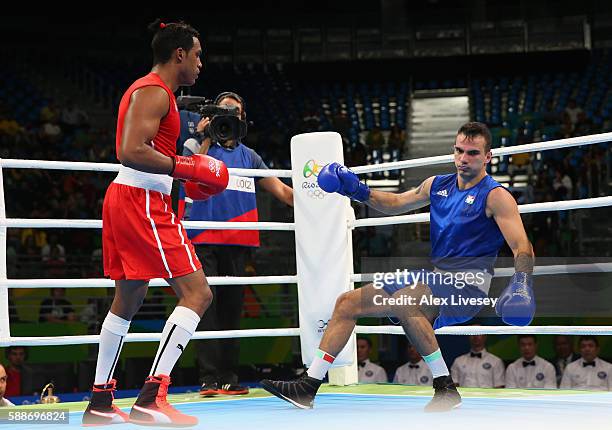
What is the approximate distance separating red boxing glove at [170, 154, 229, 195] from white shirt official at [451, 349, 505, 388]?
497cm

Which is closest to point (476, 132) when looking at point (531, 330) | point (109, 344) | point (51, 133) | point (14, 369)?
point (531, 330)

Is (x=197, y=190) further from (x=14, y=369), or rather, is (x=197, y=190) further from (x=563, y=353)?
(x=563, y=353)

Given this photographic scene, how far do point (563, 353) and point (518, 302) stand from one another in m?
5.01

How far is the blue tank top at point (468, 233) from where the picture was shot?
3270 mm

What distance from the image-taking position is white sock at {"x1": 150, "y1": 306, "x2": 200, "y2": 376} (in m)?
2.85

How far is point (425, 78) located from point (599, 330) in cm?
1364

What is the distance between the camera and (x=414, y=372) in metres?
7.59

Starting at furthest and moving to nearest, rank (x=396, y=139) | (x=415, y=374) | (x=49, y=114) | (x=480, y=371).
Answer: (x=396, y=139) < (x=49, y=114) < (x=415, y=374) < (x=480, y=371)

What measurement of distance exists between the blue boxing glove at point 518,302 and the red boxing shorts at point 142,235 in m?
1.07

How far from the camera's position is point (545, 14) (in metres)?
16.6

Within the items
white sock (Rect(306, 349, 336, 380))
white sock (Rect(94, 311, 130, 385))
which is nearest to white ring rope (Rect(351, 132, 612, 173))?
white sock (Rect(306, 349, 336, 380))

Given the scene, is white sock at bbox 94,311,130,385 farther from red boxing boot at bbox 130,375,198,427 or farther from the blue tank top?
the blue tank top

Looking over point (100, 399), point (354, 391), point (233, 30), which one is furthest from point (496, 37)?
point (100, 399)

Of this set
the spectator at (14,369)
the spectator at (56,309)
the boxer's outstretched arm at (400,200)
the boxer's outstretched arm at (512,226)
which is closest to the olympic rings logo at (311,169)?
the boxer's outstretched arm at (400,200)
